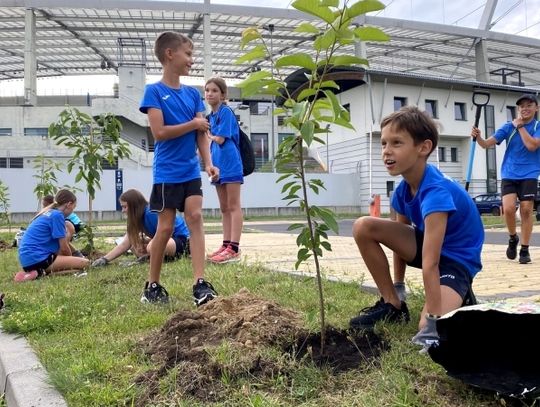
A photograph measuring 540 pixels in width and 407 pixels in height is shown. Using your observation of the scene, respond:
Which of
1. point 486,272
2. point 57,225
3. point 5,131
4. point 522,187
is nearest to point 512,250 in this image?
point 522,187

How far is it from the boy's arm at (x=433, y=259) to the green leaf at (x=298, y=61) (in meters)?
0.92

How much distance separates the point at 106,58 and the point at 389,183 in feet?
81.9

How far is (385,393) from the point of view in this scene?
1917 mm

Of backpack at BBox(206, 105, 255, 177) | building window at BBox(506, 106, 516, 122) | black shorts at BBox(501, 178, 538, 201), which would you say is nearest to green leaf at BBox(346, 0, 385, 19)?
backpack at BBox(206, 105, 255, 177)

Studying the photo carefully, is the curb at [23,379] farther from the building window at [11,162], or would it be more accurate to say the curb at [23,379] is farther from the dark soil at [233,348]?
the building window at [11,162]

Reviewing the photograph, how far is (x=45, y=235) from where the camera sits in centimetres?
608

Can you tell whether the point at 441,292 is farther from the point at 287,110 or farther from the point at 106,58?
the point at 106,58

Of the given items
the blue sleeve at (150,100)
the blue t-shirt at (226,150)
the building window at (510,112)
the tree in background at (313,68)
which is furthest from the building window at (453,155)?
the tree in background at (313,68)

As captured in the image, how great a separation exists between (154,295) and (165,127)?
47.9 inches

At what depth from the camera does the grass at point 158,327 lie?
1.95 meters

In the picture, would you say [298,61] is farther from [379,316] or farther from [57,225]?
[57,225]

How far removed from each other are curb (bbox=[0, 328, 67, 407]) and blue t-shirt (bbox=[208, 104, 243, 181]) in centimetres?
297

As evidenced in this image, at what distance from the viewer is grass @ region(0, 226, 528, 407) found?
1.95m

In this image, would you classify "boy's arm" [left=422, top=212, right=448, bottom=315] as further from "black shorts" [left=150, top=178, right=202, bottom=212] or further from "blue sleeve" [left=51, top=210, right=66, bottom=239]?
"blue sleeve" [left=51, top=210, right=66, bottom=239]
